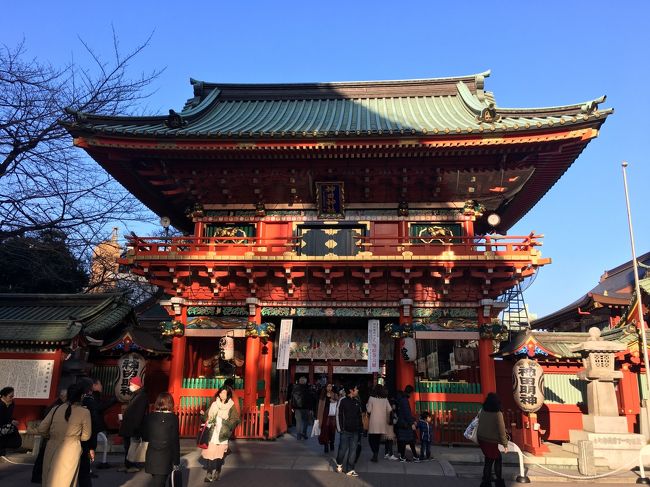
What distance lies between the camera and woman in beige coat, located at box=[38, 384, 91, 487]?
640 cm

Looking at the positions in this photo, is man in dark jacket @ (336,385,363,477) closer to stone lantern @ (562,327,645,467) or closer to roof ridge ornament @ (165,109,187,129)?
stone lantern @ (562,327,645,467)

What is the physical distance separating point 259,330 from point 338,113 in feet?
33.5

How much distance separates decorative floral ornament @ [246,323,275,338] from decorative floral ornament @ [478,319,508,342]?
6.74m

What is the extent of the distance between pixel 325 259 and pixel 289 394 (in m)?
7.12

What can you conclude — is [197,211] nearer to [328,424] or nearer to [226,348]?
[226,348]

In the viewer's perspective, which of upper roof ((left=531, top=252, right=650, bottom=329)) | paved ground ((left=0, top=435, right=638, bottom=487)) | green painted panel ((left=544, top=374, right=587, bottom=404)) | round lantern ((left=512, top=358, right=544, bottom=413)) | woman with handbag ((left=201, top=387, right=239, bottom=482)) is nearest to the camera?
woman with handbag ((left=201, top=387, right=239, bottom=482))

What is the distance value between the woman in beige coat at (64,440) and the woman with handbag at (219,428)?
2865mm

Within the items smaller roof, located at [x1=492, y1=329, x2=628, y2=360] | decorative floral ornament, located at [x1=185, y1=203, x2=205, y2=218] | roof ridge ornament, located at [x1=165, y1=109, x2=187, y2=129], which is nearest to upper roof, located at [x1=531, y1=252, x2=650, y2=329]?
smaller roof, located at [x1=492, y1=329, x2=628, y2=360]

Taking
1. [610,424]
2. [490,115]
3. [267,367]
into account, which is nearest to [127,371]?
[267,367]

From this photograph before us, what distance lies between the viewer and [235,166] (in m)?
15.7

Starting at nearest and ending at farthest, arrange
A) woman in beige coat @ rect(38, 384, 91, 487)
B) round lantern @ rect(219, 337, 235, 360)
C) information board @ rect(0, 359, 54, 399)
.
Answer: woman in beige coat @ rect(38, 384, 91, 487) → information board @ rect(0, 359, 54, 399) → round lantern @ rect(219, 337, 235, 360)

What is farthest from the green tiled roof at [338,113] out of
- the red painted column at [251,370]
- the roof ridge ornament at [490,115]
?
the red painted column at [251,370]

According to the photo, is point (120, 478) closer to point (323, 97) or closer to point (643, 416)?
point (643, 416)

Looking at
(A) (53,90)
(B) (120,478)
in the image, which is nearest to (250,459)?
(B) (120,478)
